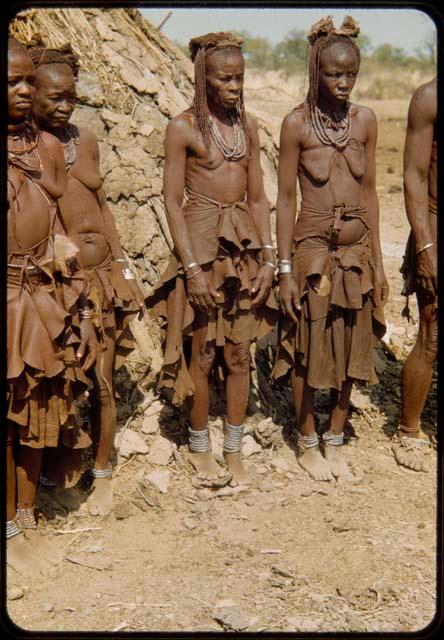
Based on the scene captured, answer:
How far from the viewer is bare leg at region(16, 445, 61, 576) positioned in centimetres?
383

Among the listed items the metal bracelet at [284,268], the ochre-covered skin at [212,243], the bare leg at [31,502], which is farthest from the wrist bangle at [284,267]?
A: the bare leg at [31,502]

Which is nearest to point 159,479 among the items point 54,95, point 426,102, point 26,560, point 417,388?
point 26,560

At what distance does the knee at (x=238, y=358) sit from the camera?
14.8ft

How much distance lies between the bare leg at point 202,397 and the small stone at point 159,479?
0.18m

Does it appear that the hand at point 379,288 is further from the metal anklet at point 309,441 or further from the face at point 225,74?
the face at point 225,74

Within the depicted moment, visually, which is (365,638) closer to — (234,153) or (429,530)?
(429,530)

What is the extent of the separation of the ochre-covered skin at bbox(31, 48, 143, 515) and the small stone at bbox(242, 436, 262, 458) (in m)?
0.87

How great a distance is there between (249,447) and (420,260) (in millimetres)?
1452

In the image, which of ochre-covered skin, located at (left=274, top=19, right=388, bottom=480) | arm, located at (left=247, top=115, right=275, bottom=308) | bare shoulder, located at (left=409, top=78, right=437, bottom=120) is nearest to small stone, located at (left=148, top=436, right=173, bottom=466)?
ochre-covered skin, located at (left=274, top=19, right=388, bottom=480)

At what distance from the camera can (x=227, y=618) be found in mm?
3523

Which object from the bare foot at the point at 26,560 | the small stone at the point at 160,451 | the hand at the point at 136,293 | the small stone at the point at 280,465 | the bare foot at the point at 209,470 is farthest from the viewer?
the small stone at the point at 280,465

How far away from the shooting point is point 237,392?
4.63 m

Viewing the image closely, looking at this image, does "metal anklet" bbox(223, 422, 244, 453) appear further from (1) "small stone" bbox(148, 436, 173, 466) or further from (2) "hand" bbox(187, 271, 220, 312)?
(2) "hand" bbox(187, 271, 220, 312)

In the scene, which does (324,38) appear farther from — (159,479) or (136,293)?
(159,479)
